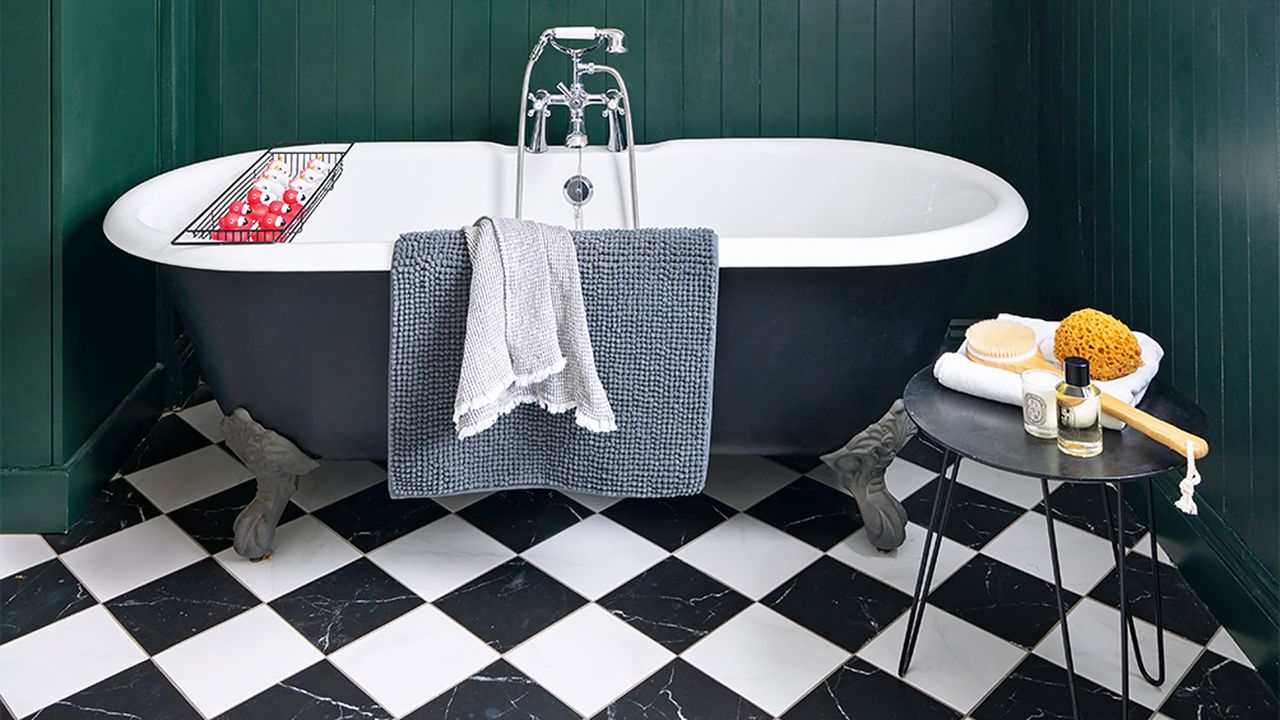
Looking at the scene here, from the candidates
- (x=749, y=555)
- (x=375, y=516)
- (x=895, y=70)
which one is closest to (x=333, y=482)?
(x=375, y=516)

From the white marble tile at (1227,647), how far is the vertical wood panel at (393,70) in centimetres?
230

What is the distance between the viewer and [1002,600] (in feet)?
7.03

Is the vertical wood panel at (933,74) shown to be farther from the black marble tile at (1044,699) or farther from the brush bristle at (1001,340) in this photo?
the black marble tile at (1044,699)

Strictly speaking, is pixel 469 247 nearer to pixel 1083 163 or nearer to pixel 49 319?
pixel 49 319

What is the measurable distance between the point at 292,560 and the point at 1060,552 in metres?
1.57

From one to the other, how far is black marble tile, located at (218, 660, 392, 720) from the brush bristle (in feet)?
3.68

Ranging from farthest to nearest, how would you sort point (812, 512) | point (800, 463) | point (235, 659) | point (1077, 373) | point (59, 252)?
point (800, 463) → point (812, 512) → point (59, 252) → point (235, 659) → point (1077, 373)

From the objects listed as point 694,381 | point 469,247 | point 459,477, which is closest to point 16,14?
point 469,247

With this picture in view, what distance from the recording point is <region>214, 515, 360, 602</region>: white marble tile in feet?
7.23

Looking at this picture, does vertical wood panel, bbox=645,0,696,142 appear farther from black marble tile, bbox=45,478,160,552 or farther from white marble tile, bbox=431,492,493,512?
black marble tile, bbox=45,478,160,552

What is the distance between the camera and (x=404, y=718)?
71.2 inches

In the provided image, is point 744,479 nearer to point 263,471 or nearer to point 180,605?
point 263,471

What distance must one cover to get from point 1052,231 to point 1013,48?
1.68 ft

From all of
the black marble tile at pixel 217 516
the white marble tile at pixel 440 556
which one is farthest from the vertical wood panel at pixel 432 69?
the white marble tile at pixel 440 556
